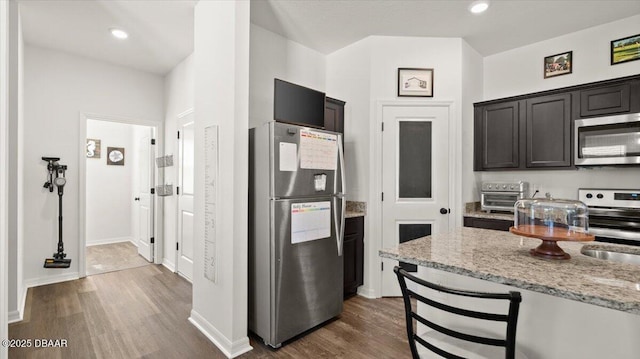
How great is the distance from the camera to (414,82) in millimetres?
3354

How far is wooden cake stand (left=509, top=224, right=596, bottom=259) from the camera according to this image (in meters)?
1.20

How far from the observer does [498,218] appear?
121 inches

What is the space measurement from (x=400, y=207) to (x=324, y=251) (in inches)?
46.4

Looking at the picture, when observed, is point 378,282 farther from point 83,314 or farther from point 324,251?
point 83,314

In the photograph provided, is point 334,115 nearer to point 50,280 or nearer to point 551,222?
point 551,222

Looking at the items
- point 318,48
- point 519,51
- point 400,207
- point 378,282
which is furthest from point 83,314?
point 519,51

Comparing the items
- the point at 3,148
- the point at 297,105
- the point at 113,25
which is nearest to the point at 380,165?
the point at 297,105

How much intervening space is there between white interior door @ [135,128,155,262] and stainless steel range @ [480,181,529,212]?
4.54 m

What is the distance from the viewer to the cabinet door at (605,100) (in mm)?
2742

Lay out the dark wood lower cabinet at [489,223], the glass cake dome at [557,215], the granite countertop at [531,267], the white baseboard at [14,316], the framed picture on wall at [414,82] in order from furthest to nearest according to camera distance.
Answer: the framed picture on wall at [414,82] < the dark wood lower cabinet at [489,223] < the white baseboard at [14,316] < the glass cake dome at [557,215] < the granite countertop at [531,267]

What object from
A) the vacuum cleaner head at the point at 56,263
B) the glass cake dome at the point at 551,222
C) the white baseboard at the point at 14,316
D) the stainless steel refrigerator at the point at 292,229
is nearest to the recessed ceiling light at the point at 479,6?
the stainless steel refrigerator at the point at 292,229

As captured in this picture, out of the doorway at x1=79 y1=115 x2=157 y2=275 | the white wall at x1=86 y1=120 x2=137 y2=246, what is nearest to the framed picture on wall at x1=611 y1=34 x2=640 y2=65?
the doorway at x1=79 y1=115 x2=157 y2=275

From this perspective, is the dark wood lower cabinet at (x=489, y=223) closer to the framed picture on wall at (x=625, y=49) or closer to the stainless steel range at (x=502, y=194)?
the stainless steel range at (x=502, y=194)

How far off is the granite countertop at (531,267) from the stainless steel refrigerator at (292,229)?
1.02m
